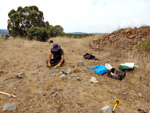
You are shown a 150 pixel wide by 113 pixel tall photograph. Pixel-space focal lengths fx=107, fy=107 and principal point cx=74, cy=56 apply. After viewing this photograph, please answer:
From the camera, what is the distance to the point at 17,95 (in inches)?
83.7

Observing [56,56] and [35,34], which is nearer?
[56,56]

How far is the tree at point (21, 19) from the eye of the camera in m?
12.3

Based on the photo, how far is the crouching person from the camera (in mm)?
3521

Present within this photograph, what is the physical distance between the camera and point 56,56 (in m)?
3.74

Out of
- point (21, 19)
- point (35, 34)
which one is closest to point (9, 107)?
point (35, 34)

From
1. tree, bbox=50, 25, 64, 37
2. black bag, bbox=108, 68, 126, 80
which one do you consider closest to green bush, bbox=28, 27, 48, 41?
black bag, bbox=108, 68, 126, 80

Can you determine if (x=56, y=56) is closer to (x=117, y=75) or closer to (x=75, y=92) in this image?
(x=75, y=92)

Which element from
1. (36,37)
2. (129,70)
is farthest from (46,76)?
(36,37)

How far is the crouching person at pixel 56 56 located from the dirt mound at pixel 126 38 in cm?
311

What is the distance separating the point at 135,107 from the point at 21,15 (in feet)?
46.7

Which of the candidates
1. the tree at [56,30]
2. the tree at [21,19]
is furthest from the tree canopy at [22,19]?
the tree at [56,30]

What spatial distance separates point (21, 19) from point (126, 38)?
37.5 feet

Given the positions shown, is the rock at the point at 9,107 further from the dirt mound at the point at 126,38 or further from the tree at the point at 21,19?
the tree at the point at 21,19

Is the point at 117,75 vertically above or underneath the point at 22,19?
underneath
